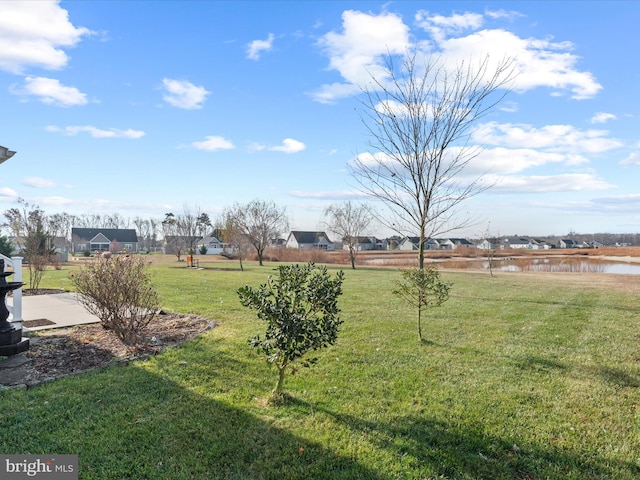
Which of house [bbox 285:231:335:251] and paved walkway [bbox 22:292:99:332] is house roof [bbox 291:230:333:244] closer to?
house [bbox 285:231:335:251]

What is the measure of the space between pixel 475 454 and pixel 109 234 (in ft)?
237

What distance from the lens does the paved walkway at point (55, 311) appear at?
7355mm

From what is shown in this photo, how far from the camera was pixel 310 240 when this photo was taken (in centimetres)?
7400

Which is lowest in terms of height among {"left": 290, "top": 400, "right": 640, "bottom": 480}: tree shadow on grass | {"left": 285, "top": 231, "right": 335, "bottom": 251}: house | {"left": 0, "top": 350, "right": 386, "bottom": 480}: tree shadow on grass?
{"left": 290, "top": 400, "right": 640, "bottom": 480}: tree shadow on grass

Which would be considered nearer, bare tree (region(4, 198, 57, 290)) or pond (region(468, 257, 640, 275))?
bare tree (region(4, 198, 57, 290))

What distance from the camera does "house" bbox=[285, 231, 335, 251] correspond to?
73.0 m

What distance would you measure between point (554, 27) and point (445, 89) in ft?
9.80

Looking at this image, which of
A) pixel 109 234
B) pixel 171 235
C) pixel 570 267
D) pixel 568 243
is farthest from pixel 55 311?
pixel 568 243

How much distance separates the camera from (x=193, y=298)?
10797 millimetres

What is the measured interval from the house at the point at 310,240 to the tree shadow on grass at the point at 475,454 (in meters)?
68.4

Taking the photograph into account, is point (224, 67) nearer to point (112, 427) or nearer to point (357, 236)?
point (112, 427)

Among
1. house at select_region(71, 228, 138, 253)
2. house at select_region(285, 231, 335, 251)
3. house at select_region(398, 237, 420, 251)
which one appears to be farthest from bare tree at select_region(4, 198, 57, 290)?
house at select_region(285, 231, 335, 251)

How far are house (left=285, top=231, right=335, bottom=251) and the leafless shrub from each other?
65740mm

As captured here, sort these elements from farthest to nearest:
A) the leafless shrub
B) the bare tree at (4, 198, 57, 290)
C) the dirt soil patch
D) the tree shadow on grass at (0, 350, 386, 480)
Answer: the bare tree at (4, 198, 57, 290), the leafless shrub, the dirt soil patch, the tree shadow on grass at (0, 350, 386, 480)
